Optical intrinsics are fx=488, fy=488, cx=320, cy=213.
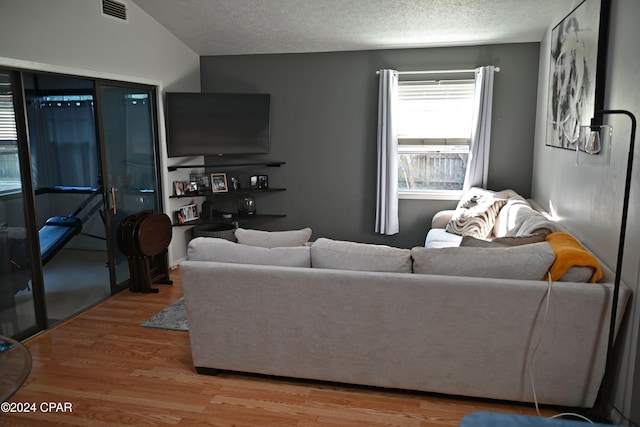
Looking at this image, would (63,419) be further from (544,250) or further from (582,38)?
(582,38)

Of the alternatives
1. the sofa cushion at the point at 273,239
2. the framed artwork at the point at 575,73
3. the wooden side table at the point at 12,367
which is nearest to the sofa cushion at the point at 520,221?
the framed artwork at the point at 575,73

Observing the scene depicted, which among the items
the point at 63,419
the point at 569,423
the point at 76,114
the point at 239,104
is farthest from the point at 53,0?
the point at 569,423

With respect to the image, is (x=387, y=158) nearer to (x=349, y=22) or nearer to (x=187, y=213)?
(x=349, y=22)

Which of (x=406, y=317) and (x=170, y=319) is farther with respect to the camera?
(x=170, y=319)

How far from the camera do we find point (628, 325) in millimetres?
2328

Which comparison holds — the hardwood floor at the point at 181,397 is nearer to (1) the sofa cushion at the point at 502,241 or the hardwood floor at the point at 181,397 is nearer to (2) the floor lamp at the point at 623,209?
(2) the floor lamp at the point at 623,209

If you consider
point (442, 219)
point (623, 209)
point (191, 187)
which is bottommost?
point (442, 219)

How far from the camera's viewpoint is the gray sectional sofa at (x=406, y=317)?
2.44m

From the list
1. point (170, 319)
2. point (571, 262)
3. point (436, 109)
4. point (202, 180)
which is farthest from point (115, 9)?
point (571, 262)

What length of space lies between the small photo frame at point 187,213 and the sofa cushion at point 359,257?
2996 mm

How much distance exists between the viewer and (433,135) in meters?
5.55

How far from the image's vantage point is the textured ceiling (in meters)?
4.43

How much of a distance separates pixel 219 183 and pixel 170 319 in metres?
2.17

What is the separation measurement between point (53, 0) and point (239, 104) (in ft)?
7.13
